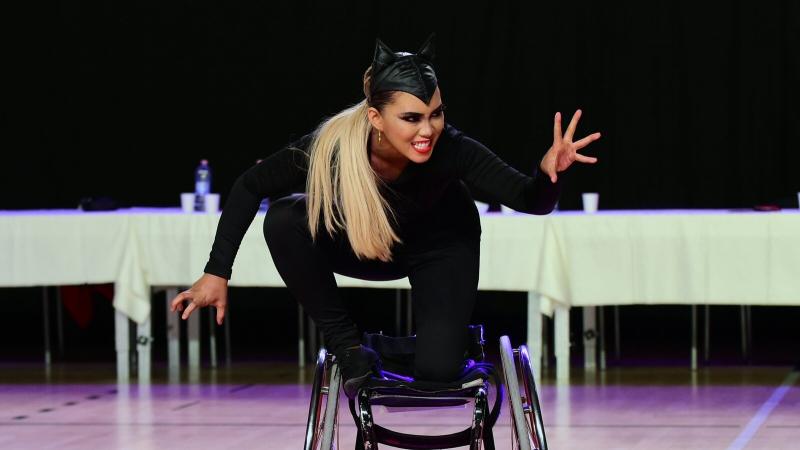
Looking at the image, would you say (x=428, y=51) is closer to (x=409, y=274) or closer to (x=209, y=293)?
(x=409, y=274)

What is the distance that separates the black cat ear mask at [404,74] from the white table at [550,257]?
2382 millimetres

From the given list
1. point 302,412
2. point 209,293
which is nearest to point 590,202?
point 302,412

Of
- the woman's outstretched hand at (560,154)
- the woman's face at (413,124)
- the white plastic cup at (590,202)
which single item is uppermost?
the woman's face at (413,124)

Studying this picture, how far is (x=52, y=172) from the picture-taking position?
24.5ft

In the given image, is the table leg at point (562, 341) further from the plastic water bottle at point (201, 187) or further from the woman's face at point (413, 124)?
the woman's face at point (413, 124)

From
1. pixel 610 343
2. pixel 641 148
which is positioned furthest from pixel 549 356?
pixel 641 148

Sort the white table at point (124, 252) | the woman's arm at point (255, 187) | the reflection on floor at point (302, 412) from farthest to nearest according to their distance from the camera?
the white table at point (124, 252) → the reflection on floor at point (302, 412) → the woman's arm at point (255, 187)

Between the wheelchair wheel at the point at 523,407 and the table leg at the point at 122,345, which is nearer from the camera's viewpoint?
the wheelchair wheel at the point at 523,407

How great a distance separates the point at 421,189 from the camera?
2943 mm

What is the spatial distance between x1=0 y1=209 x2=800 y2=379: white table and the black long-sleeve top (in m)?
2.24

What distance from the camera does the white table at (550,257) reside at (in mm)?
5121

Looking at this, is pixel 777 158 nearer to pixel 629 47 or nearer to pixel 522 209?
pixel 629 47

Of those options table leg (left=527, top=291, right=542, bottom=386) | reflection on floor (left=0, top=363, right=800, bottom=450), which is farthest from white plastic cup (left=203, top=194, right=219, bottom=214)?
table leg (left=527, top=291, right=542, bottom=386)

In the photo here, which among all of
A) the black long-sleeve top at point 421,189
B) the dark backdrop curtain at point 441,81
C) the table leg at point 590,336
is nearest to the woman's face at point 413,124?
the black long-sleeve top at point 421,189
